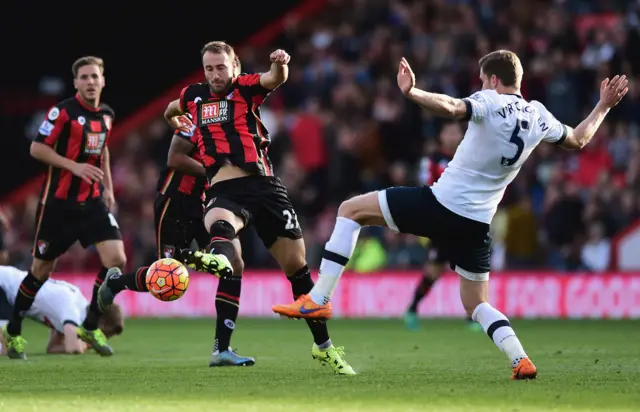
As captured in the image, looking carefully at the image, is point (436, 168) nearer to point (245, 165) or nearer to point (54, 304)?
point (54, 304)

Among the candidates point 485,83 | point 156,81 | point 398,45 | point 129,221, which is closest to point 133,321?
point 129,221

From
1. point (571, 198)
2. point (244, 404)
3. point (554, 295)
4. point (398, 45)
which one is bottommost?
point (244, 404)

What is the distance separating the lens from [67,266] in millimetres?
20266

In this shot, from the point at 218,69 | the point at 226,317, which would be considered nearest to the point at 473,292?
the point at 226,317

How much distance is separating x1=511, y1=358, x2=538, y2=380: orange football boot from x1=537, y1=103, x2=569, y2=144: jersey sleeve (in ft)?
4.59

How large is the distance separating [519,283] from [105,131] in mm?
7998

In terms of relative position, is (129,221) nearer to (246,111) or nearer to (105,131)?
(105,131)

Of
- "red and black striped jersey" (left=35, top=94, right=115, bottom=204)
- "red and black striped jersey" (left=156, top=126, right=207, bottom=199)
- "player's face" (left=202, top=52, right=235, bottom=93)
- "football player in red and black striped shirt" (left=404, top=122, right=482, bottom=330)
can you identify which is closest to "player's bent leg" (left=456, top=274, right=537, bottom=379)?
"player's face" (left=202, top=52, right=235, bottom=93)

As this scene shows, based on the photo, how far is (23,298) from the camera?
10.5 meters

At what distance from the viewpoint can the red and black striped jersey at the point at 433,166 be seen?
A: 13.4m

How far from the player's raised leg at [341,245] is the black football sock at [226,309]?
137cm

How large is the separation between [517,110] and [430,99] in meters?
0.78

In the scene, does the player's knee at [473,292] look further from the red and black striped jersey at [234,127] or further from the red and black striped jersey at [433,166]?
the red and black striped jersey at [433,166]

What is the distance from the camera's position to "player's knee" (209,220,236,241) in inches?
311
